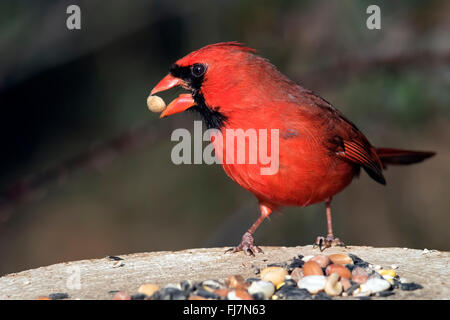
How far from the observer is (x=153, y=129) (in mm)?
5082

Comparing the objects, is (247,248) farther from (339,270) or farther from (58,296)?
(58,296)

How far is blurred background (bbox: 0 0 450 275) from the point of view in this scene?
16.3ft

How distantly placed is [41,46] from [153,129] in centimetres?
98

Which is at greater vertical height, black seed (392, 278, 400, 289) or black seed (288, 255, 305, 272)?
black seed (288, 255, 305, 272)

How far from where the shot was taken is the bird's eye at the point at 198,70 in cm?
355

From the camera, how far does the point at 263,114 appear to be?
3.43 meters

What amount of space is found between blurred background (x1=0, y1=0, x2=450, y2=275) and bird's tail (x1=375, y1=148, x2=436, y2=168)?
549 mm

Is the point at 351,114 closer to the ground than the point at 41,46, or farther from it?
closer to the ground

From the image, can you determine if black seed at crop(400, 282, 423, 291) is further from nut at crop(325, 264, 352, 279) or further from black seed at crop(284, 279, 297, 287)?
black seed at crop(284, 279, 297, 287)

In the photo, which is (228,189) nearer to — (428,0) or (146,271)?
(428,0)

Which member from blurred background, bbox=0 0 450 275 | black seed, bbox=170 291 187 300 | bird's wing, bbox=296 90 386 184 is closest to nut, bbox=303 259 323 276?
black seed, bbox=170 291 187 300

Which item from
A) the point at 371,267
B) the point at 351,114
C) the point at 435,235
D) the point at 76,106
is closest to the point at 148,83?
the point at 76,106

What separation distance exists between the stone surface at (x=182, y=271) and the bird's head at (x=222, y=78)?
0.66 m

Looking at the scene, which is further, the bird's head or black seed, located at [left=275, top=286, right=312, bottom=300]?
the bird's head
